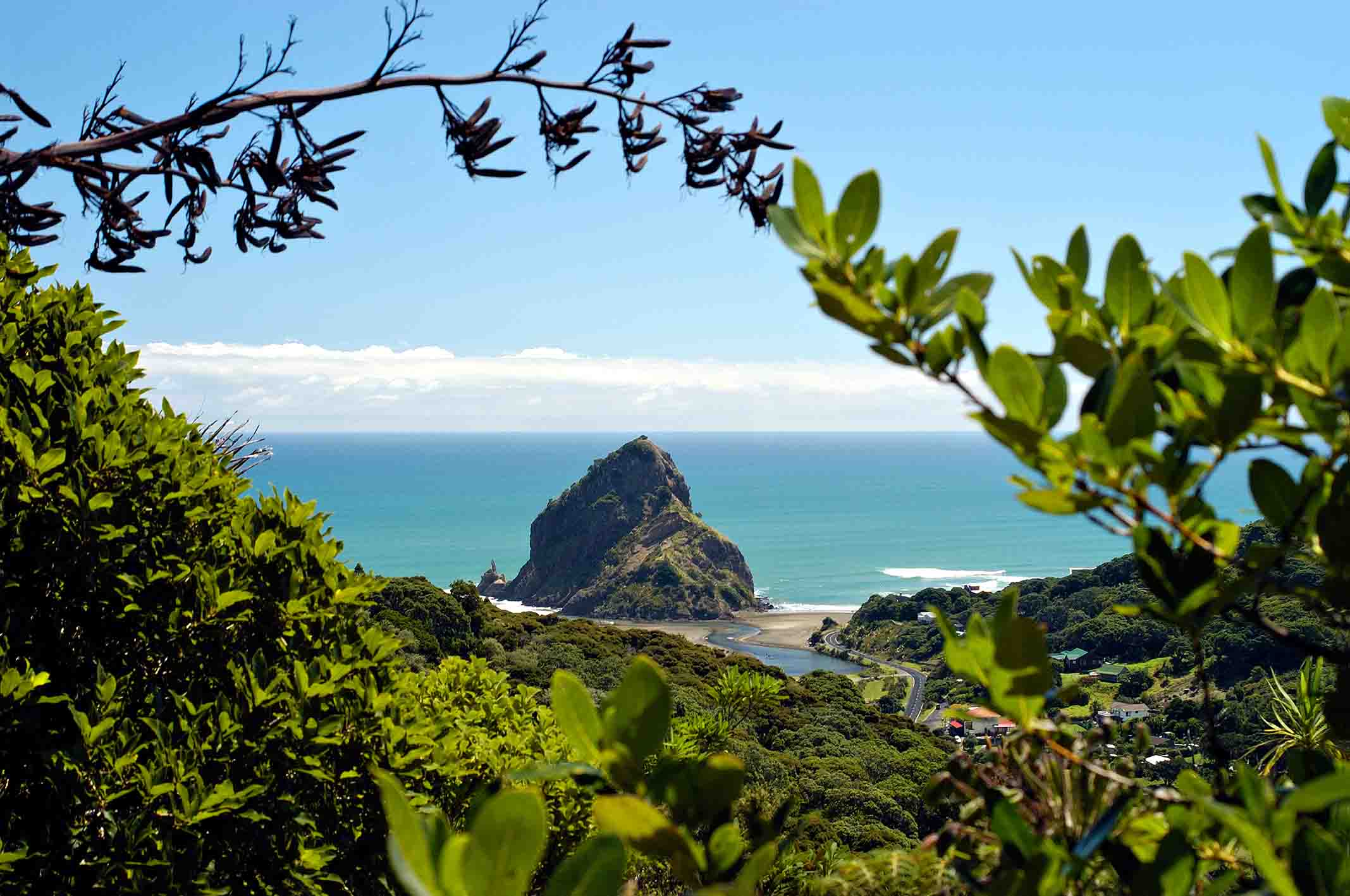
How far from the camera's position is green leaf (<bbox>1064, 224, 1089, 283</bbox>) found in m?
0.94

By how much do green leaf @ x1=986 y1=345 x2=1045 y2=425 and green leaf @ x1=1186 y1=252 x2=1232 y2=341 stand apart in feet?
0.53

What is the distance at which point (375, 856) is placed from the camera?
8.60ft

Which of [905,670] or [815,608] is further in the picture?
[815,608]

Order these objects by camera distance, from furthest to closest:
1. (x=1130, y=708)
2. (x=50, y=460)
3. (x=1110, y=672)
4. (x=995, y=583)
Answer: (x=995, y=583)
(x=1110, y=672)
(x=1130, y=708)
(x=50, y=460)

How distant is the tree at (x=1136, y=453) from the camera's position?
0.74 m

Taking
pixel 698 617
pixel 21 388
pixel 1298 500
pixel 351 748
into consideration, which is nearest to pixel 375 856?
pixel 351 748

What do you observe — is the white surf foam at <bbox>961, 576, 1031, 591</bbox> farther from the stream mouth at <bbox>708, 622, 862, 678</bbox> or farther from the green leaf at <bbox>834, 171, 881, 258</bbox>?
the green leaf at <bbox>834, 171, 881, 258</bbox>

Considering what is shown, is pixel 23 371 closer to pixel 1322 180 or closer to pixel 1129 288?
pixel 1129 288

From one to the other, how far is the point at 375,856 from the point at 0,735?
1006 mm

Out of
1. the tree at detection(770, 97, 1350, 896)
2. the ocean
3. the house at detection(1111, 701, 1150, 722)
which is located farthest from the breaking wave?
the tree at detection(770, 97, 1350, 896)

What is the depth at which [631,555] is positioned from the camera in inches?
2793

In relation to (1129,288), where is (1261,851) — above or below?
below

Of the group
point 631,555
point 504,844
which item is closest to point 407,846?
point 504,844

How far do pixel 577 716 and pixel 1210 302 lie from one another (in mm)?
637
